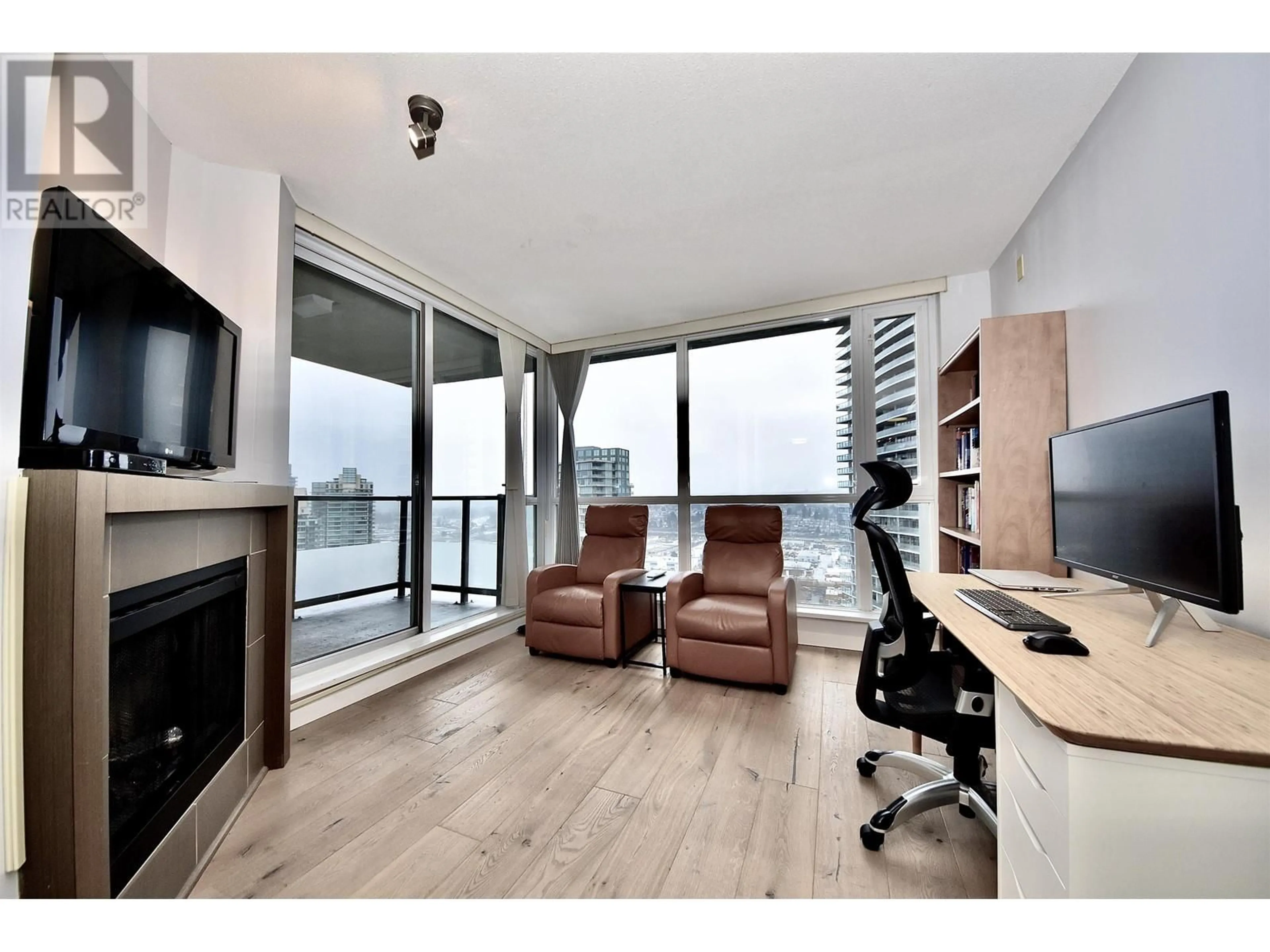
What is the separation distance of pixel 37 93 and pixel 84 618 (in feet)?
4.03

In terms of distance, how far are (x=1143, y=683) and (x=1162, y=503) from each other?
19.3 inches

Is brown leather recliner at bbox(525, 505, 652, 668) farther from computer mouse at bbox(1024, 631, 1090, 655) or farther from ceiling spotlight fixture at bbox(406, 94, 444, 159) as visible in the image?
ceiling spotlight fixture at bbox(406, 94, 444, 159)

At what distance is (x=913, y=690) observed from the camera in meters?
1.65

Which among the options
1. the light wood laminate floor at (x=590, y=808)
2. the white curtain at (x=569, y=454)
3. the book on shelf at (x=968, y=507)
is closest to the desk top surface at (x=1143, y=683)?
the light wood laminate floor at (x=590, y=808)

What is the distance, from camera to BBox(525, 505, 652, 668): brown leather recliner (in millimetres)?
3191

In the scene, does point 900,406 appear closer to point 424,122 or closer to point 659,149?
point 659,149

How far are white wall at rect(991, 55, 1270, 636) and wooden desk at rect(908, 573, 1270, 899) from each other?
1.90ft

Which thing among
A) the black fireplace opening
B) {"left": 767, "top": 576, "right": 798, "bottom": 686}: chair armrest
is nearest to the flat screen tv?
the black fireplace opening

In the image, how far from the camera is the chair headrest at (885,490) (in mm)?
1562

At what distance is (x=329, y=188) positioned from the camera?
2.27m

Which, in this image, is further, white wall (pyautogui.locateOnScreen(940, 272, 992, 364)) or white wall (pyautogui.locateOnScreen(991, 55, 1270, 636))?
white wall (pyautogui.locateOnScreen(940, 272, 992, 364))

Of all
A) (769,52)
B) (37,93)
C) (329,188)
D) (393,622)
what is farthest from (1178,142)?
(393,622)

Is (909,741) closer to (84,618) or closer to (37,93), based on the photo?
(84,618)

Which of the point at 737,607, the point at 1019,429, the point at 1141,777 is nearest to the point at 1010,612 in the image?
the point at 1141,777
